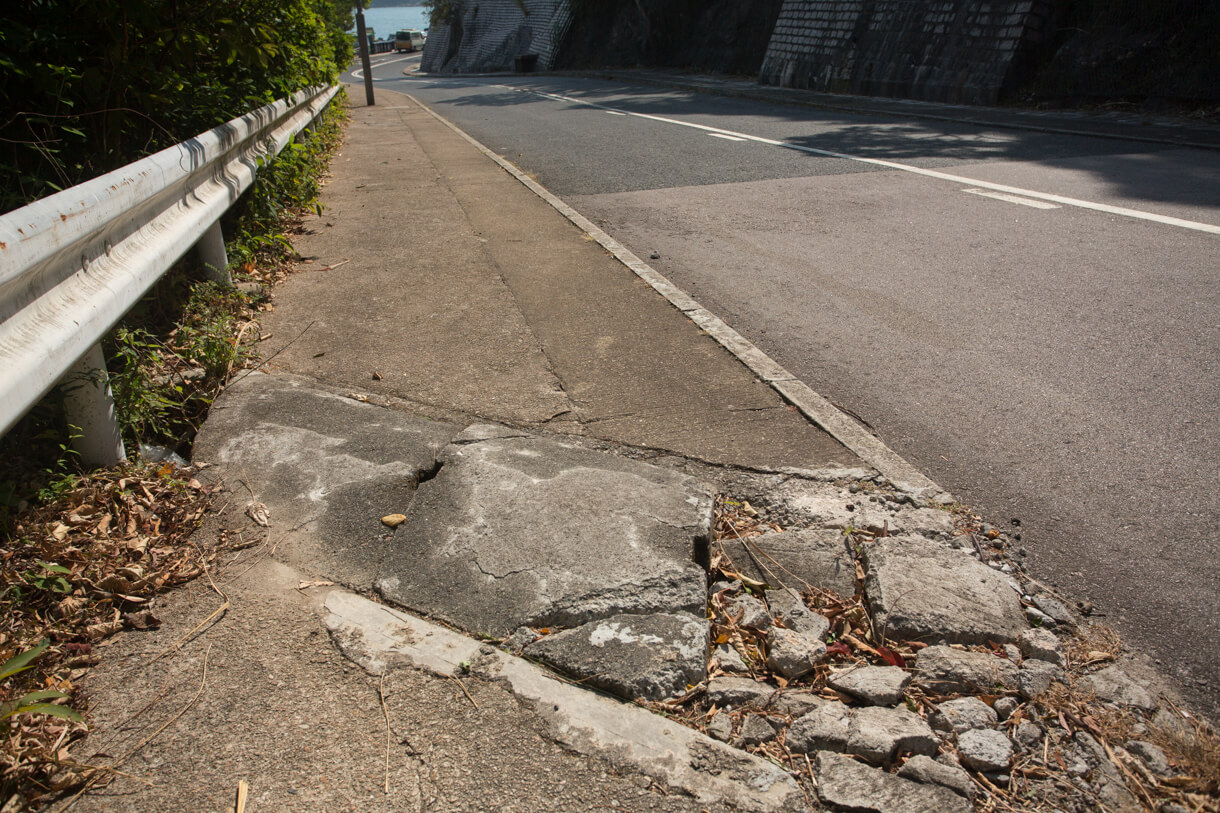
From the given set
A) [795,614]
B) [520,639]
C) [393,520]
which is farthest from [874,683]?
[393,520]

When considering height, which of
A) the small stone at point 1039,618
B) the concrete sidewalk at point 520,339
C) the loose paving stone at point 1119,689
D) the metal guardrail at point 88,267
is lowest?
the concrete sidewalk at point 520,339

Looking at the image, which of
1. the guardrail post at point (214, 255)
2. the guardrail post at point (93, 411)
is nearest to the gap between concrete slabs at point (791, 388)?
the guardrail post at point (214, 255)

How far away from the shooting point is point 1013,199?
710 centimetres

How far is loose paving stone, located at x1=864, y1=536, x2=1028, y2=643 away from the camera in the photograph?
220 cm

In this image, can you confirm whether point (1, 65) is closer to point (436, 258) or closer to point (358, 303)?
point (358, 303)

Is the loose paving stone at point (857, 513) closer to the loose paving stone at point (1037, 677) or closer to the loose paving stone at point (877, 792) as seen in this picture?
the loose paving stone at point (1037, 677)

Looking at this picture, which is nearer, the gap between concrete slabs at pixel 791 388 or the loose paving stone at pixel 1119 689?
the loose paving stone at pixel 1119 689

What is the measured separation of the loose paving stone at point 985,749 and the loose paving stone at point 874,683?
175mm

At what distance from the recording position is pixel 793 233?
638cm

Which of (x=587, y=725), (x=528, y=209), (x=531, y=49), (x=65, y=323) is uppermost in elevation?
(x=65, y=323)

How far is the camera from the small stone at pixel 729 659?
211cm

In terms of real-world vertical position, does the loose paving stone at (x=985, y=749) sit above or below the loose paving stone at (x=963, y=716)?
above

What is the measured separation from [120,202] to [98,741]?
1.72 meters

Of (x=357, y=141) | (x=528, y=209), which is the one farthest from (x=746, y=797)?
(x=357, y=141)
